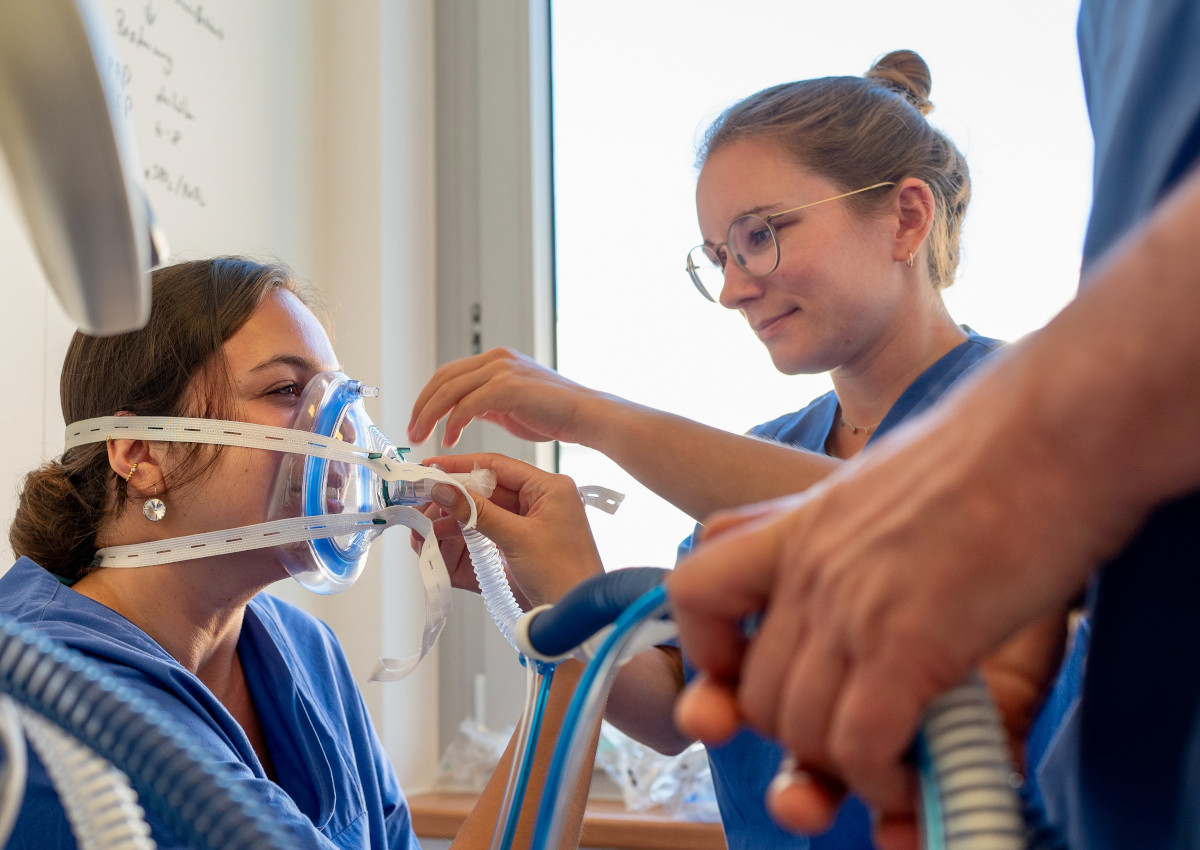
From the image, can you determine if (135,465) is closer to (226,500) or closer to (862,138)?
(226,500)

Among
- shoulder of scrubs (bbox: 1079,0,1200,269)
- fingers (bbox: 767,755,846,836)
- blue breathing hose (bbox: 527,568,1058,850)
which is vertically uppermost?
shoulder of scrubs (bbox: 1079,0,1200,269)

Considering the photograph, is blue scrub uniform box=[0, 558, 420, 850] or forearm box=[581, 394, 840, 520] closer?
blue scrub uniform box=[0, 558, 420, 850]

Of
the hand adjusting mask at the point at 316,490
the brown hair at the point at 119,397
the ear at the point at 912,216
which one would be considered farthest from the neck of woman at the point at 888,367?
the brown hair at the point at 119,397

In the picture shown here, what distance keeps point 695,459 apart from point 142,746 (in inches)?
28.3

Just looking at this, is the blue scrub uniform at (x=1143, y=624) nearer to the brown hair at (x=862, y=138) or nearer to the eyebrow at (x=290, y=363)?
the brown hair at (x=862, y=138)

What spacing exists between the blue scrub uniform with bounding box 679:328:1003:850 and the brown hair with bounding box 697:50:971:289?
214 millimetres

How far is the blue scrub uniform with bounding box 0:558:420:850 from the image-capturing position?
35.2 inches

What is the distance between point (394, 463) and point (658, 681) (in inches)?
17.5

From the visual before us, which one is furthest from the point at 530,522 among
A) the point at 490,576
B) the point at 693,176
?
the point at 693,176

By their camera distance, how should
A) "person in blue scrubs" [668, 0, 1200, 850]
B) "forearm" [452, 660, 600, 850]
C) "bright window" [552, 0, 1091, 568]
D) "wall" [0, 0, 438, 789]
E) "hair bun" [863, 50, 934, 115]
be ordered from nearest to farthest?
"person in blue scrubs" [668, 0, 1200, 850]
"forearm" [452, 660, 600, 850]
"hair bun" [863, 50, 934, 115]
"wall" [0, 0, 438, 789]
"bright window" [552, 0, 1091, 568]

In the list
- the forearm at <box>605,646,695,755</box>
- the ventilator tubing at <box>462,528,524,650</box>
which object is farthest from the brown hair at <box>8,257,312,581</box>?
the forearm at <box>605,646,695,755</box>

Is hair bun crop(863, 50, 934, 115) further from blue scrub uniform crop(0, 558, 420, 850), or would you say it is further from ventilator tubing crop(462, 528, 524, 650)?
blue scrub uniform crop(0, 558, 420, 850)

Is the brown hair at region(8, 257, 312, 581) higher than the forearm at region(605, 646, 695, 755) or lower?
higher

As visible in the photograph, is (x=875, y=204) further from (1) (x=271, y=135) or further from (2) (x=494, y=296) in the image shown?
(1) (x=271, y=135)
